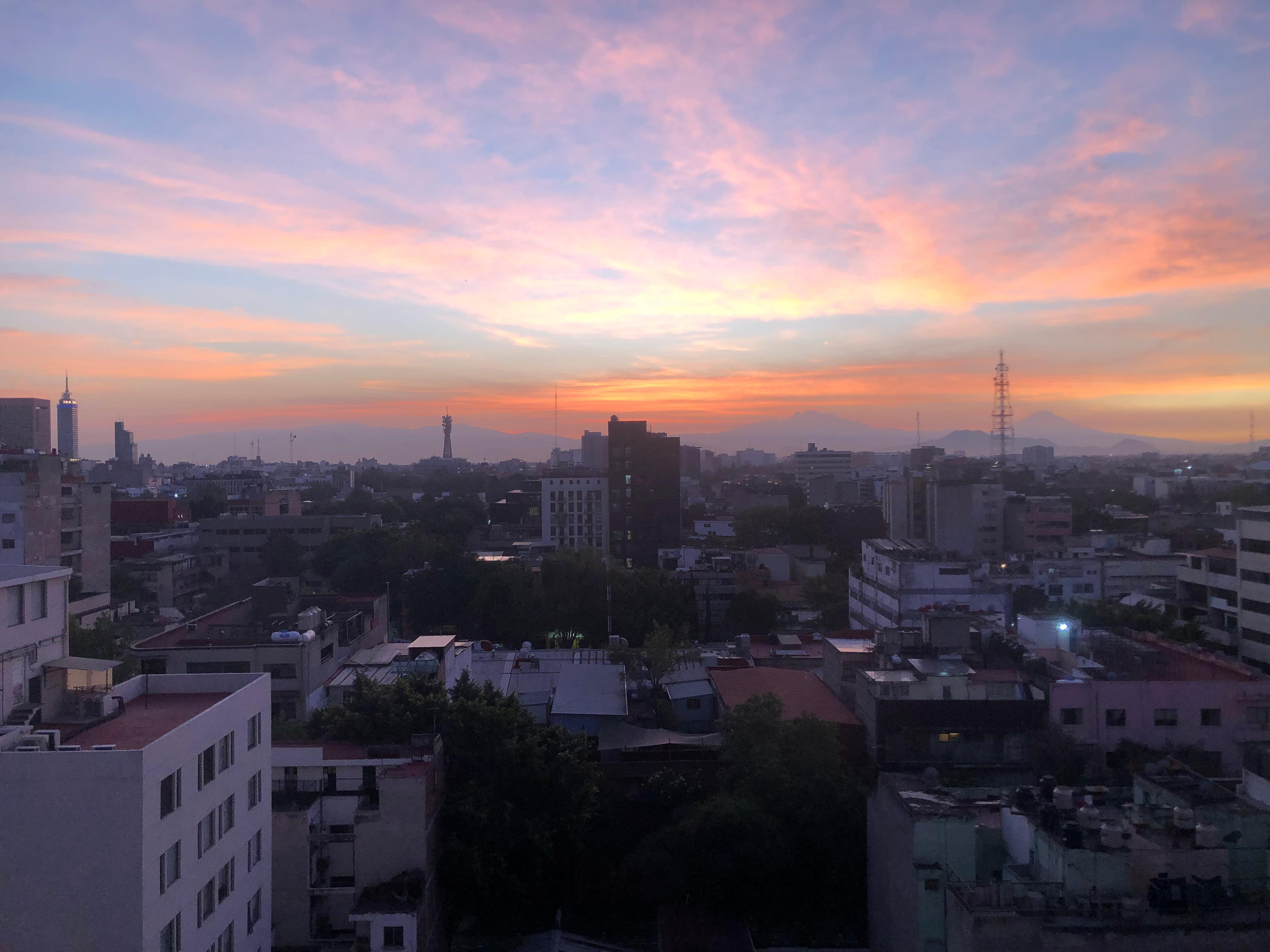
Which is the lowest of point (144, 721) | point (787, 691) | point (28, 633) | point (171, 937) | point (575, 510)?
point (787, 691)

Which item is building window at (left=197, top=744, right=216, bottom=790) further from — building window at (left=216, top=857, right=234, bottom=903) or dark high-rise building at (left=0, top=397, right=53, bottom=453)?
dark high-rise building at (left=0, top=397, right=53, bottom=453)

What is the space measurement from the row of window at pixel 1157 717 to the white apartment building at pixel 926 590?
6555 mm

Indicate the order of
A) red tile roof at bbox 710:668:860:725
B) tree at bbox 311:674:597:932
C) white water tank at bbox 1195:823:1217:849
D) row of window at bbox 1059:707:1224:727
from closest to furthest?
white water tank at bbox 1195:823:1217:849 < tree at bbox 311:674:597:932 < row of window at bbox 1059:707:1224:727 < red tile roof at bbox 710:668:860:725

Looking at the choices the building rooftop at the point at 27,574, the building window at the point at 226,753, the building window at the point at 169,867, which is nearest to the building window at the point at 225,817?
the building window at the point at 226,753

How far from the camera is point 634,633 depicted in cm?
2003

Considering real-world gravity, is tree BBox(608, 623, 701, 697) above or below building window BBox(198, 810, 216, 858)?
below

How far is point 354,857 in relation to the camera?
8.21 m

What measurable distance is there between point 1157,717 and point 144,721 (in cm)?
1073

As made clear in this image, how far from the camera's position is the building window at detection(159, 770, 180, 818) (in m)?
5.73

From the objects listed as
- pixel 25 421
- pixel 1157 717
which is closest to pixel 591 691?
pixel 1157 717

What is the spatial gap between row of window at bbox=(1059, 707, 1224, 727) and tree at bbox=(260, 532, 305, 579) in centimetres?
2541

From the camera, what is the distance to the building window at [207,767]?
6367mm

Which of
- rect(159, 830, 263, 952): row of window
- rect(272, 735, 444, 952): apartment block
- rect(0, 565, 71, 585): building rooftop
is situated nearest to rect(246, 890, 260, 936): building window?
rect(159, 830, 263, 952): row of window

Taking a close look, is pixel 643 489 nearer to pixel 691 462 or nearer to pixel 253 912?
pixel 253 912
